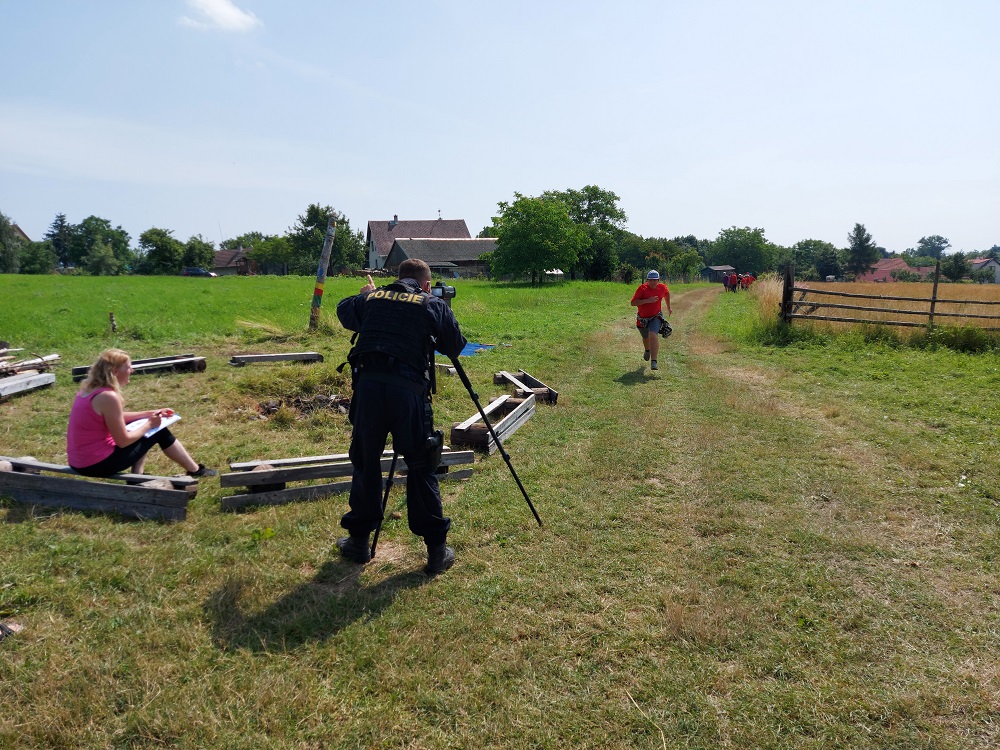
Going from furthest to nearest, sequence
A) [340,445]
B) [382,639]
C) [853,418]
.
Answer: [853,418]
[340,445]
[382,639]

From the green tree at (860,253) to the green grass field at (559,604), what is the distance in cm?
10159

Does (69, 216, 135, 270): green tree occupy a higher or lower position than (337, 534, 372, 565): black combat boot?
higher

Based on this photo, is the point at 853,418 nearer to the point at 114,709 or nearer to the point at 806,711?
the point at 806,711

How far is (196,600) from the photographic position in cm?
396

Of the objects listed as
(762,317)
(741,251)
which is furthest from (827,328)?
(741,251)

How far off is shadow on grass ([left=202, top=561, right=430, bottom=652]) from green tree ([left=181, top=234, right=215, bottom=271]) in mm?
89721

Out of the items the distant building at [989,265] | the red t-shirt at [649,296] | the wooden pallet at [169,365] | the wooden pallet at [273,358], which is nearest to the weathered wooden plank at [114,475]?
the wooden pallet at [169,365]

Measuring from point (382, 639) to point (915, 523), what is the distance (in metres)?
4.49

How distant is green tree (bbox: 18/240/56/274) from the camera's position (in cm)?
8106

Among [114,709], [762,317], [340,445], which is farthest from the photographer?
[762,317]

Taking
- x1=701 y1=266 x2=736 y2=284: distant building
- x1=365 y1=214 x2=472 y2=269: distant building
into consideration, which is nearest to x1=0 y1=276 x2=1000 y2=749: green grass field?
x1=365 y1=214 x2=472 y2=269: distant building

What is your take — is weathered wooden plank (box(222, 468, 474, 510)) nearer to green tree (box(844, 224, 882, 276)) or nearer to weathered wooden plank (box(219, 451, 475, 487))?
weathered wooden plank (box(219, 451, 475, 487))

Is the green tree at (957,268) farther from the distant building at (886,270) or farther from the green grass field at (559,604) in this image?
the green grass field at (559,604)

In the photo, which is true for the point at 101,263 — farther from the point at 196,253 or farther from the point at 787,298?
the point at 787,298
